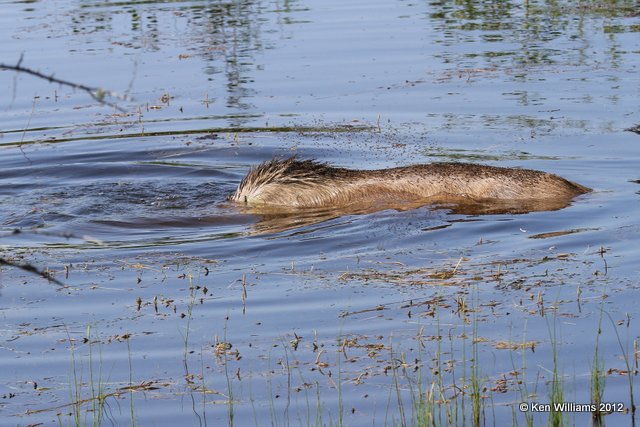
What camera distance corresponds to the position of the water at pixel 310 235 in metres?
5.95

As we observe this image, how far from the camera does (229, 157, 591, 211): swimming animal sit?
9.83 m

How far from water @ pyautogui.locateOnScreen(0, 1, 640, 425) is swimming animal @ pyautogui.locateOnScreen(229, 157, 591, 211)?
1.02 feet

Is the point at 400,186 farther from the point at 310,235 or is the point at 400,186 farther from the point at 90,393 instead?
the point at 90,393

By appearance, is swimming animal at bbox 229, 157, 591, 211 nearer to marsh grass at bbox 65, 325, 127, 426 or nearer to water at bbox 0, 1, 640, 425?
water at bbox 0, 1, 640, 425

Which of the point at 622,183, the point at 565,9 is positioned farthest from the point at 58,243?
the point at 565,9

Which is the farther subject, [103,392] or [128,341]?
[128,341]

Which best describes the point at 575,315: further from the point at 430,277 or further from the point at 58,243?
the point at 58,243

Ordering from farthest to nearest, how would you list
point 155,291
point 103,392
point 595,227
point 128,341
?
point 595,227, point 155,291, point 128,341, point 103,392

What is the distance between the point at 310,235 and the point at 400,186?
1.19m

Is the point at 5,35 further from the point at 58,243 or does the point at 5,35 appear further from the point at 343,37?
the point at 58,243

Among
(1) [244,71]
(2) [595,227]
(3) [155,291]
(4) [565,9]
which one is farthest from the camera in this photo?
(4) [565,9]

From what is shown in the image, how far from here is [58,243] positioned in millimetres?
9109

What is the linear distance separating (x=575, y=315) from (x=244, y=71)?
32.3 ft

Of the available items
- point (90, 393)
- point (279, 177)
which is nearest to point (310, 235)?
point (279, 177)
